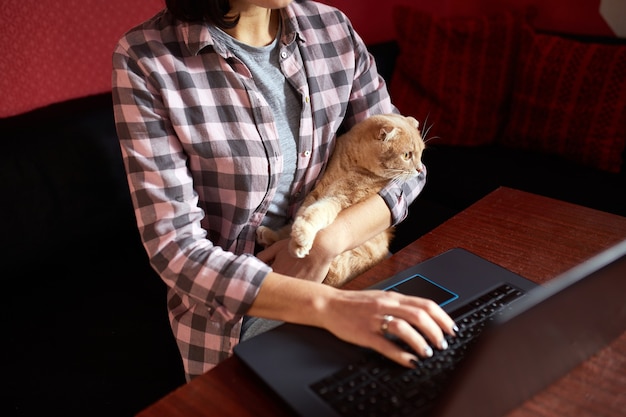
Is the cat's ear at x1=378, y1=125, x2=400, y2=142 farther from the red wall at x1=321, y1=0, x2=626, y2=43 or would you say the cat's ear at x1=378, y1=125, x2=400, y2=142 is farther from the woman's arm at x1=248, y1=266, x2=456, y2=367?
the red wall at x1=321, y1=0, x2=626, y2=43

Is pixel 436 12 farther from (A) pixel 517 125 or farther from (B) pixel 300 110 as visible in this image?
(B) pixel 300 110

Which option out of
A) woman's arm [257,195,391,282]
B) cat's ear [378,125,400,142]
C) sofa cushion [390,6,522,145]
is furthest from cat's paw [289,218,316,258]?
sofa cushion [390,6,522,145]

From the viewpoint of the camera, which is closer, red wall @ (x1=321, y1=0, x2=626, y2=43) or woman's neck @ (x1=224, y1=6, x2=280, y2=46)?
woman's neck @ (x1=224, y1=6, x2=280, y2=46)

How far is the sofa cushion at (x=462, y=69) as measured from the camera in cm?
204

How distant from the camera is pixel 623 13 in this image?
211cm

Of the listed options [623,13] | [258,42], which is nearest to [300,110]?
[258,42]

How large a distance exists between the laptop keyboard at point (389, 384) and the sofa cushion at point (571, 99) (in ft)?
4.56

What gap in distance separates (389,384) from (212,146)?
52 centimetres

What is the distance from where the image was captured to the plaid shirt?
844 mm

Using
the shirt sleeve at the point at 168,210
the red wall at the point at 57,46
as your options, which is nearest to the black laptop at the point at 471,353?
the shirt sleeve at the point at 168,210

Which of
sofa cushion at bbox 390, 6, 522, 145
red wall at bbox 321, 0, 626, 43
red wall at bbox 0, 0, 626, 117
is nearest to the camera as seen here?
red wall at bbox 0, 0, 626, 117

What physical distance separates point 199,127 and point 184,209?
0.15 meters

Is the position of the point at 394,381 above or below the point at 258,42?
below

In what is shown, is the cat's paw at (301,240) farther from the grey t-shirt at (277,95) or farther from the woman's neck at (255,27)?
the woman's neck at (255,27)
